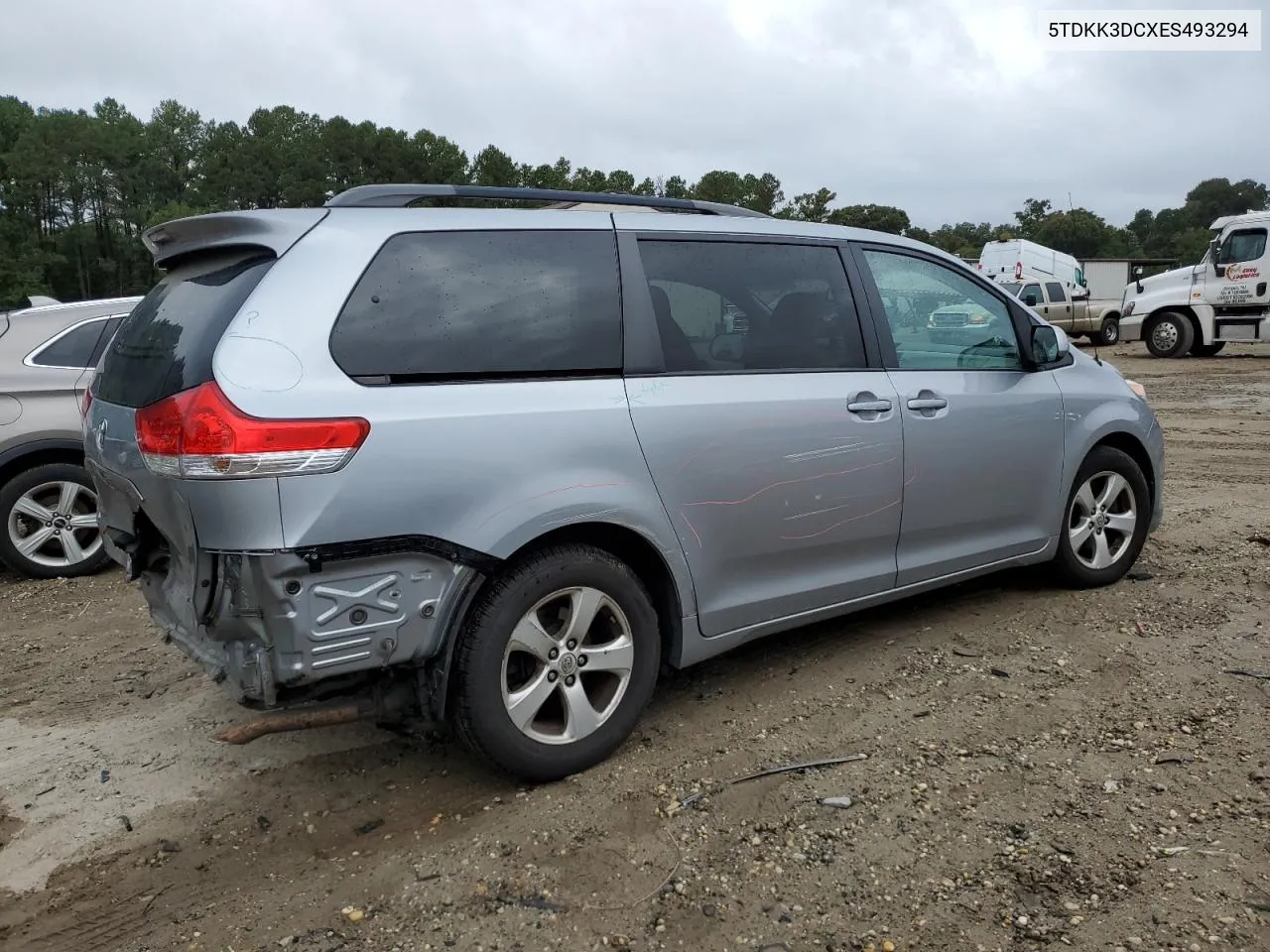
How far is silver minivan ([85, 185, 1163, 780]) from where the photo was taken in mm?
2559

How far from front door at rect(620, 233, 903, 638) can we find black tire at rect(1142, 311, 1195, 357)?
18467mm

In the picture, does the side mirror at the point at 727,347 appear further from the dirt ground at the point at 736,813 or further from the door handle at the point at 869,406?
the dirt ground at the point at 736,813

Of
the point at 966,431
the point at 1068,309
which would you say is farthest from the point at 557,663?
the point at 1068,309

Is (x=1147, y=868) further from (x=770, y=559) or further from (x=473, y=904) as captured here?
(x=473, y=904)

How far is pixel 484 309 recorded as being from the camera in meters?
2.94

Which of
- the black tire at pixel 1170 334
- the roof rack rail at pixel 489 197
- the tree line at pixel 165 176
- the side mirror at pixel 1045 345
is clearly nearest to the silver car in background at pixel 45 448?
the roof rack rail at pixel 489 197

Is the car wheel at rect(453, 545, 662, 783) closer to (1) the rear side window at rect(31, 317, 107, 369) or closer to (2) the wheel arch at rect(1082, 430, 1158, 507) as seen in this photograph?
(2) the wheel arch at rect(1082, 430, 1158, 507)

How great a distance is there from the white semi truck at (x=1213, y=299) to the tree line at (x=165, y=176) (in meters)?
39.2

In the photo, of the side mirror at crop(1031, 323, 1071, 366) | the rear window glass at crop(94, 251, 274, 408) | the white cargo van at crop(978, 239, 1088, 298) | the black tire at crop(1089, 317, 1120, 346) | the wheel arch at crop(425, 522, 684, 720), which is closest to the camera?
the rear window glass at crop(94, 251, 274, 408)

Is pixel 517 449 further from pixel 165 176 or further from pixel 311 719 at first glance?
pixel 165 176

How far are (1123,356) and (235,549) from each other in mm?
22408

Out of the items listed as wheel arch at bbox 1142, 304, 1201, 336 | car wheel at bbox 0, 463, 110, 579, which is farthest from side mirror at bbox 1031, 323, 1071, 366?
wheel arch at bbox 1142, 304, 1201, 336

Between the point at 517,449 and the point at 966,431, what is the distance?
2.10m

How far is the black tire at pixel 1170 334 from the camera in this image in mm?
19172
